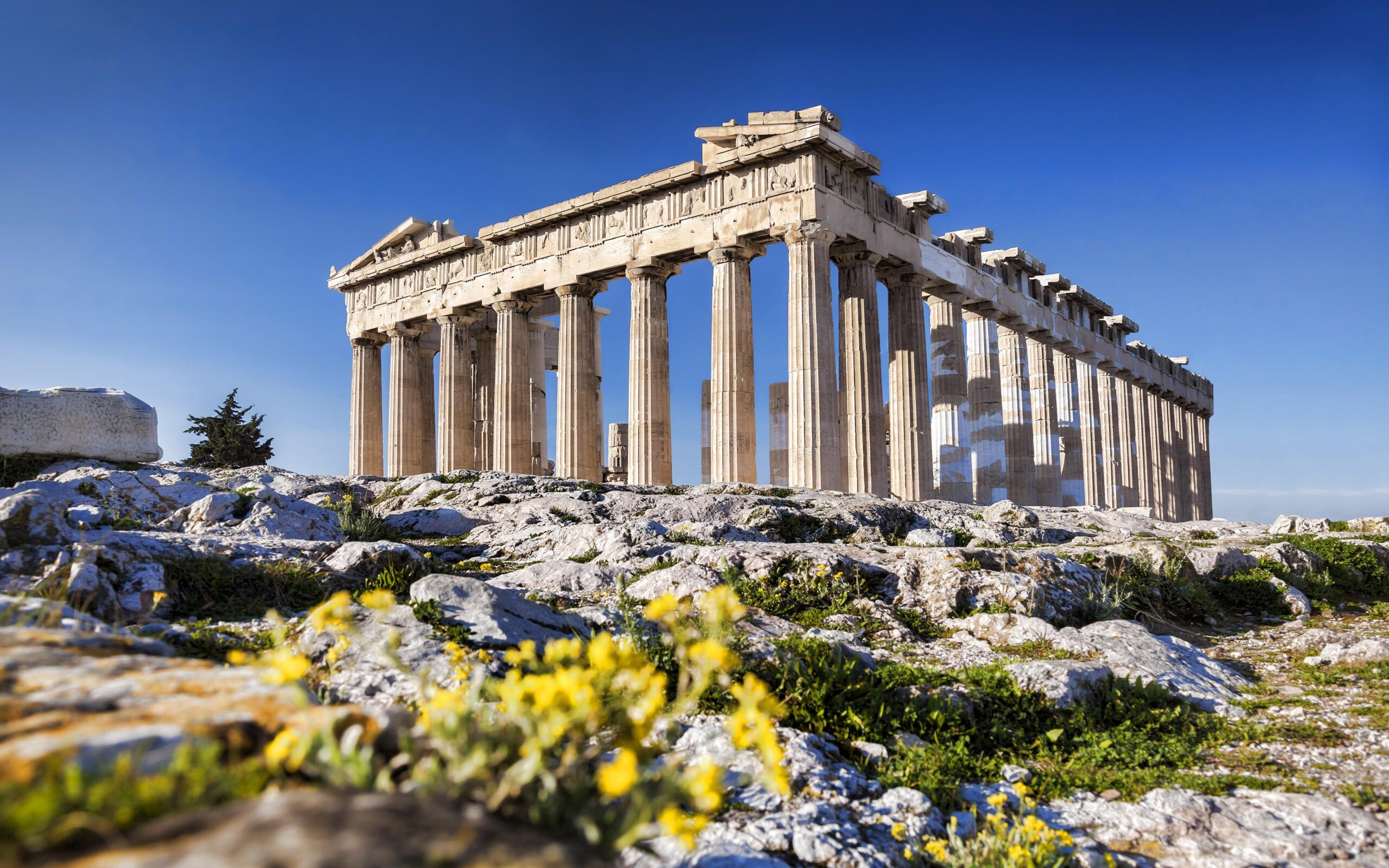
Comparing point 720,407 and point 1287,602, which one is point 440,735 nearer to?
point 1287,602

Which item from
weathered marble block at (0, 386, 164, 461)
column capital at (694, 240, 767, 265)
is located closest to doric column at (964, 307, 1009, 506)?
column capital at (694, 240, 767, 265)

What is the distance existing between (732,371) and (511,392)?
30.0ft

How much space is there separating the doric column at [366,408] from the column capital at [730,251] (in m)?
17.0

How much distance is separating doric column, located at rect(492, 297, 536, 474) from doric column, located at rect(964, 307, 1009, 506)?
50.0 feet

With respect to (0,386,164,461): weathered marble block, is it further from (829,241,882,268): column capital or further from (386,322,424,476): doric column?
(829,241,882,268): column capital

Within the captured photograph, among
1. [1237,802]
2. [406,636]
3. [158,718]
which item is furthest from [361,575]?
[1237,802]

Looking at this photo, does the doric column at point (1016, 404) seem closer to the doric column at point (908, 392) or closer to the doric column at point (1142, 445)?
the doric column at point (908, 392)

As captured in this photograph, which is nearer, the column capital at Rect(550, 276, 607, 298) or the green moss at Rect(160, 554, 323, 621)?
the green moss at Rect(160, 554, 323, 621)

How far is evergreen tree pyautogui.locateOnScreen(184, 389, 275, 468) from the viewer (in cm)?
3438

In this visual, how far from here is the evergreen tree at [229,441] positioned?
113ft

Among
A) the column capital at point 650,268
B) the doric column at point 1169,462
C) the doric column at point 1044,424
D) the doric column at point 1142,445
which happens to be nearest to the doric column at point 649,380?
the column capital at point 650,268

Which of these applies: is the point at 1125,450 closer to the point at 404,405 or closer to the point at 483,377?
the point at 483,377

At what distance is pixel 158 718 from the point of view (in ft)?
6.97

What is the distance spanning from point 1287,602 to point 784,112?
1685cm
